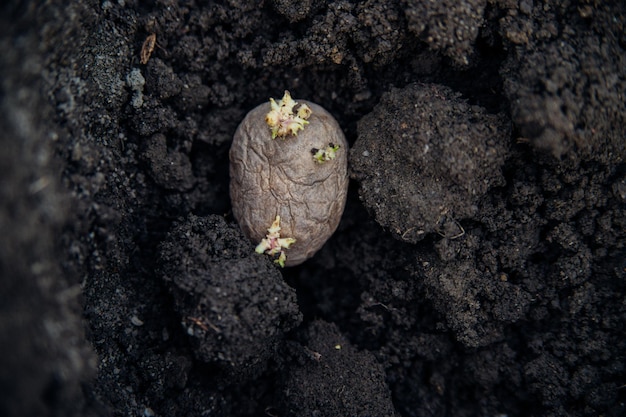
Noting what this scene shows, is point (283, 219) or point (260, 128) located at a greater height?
point (260, 128)

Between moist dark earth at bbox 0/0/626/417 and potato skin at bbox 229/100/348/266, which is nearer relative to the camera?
moist dark earth at bbox 0/0/626/417

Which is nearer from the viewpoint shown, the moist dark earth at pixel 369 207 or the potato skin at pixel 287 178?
the moist dark earth at pixel 369 207

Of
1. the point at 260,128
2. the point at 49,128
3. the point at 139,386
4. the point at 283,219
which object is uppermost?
the point at 49,128

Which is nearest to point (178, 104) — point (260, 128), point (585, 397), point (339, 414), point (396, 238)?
point (260, 128)

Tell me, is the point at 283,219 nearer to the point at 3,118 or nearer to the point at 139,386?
the point at 139,386
